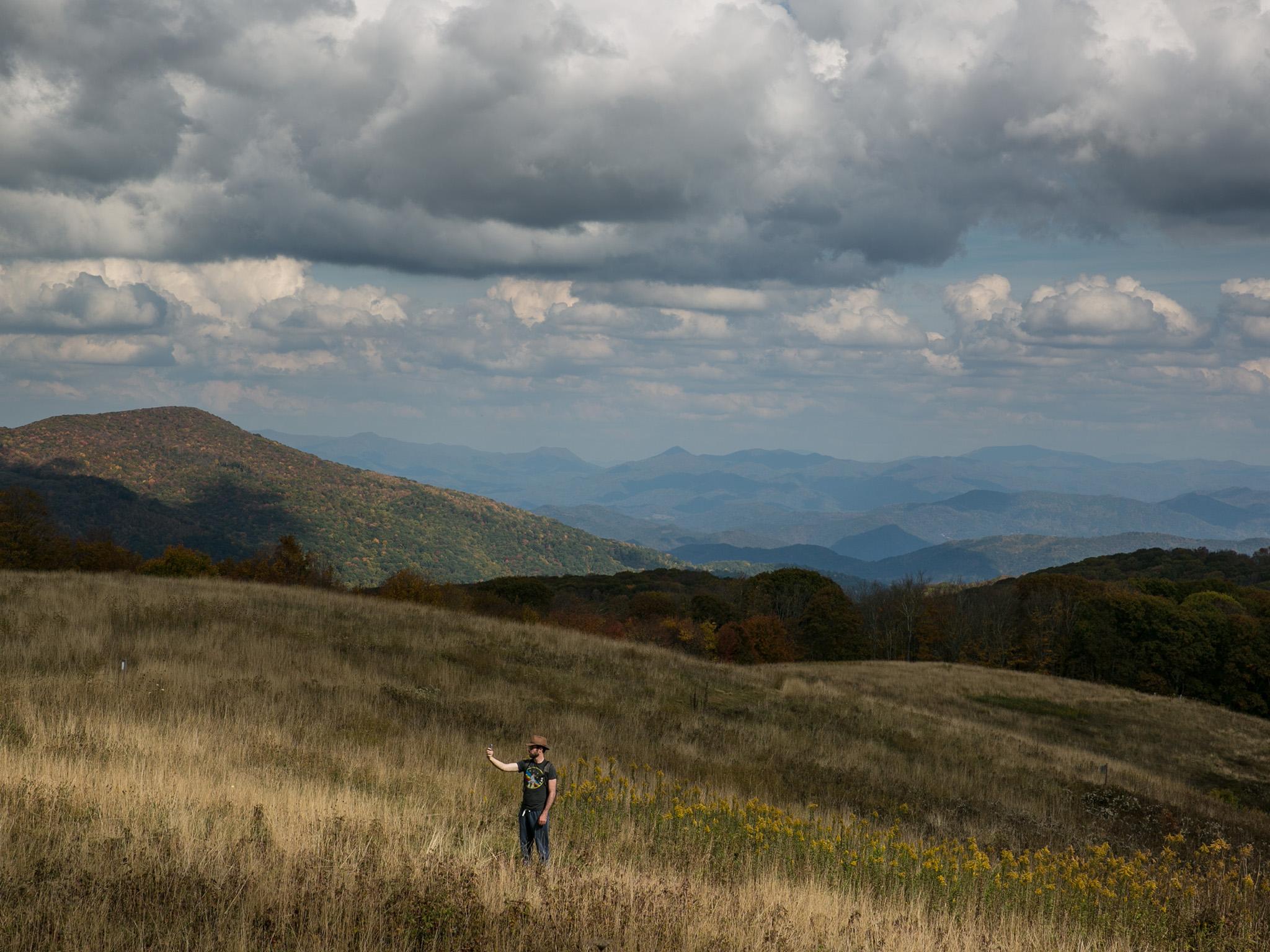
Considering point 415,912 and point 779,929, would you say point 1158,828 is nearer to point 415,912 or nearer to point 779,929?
point 779,929

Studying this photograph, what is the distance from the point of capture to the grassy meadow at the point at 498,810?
5.50 m

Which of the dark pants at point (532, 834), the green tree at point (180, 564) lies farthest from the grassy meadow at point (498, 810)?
the green tree at point (180, 564)

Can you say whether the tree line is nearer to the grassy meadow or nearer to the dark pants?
the grassy meadow

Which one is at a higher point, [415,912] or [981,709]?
[415,912]

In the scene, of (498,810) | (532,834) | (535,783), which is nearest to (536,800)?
(535,783)

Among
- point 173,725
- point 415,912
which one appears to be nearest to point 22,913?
point 415,912

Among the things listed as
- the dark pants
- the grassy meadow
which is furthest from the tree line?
the dark pants

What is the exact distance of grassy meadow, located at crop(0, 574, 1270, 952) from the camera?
550 centimetres

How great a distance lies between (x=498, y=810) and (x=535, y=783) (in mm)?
2279

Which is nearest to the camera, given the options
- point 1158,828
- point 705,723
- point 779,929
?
point 779,929

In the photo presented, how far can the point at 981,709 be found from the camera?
3272cm

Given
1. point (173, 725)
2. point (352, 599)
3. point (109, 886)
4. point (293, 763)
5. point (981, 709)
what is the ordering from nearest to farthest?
point (109, 886), point (293, 763), point (173, 725), point (352, 599), point (981, 709)

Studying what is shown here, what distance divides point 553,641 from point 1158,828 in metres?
15.7

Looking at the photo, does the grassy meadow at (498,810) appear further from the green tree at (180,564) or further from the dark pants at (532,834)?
the green tree at (180,564)
